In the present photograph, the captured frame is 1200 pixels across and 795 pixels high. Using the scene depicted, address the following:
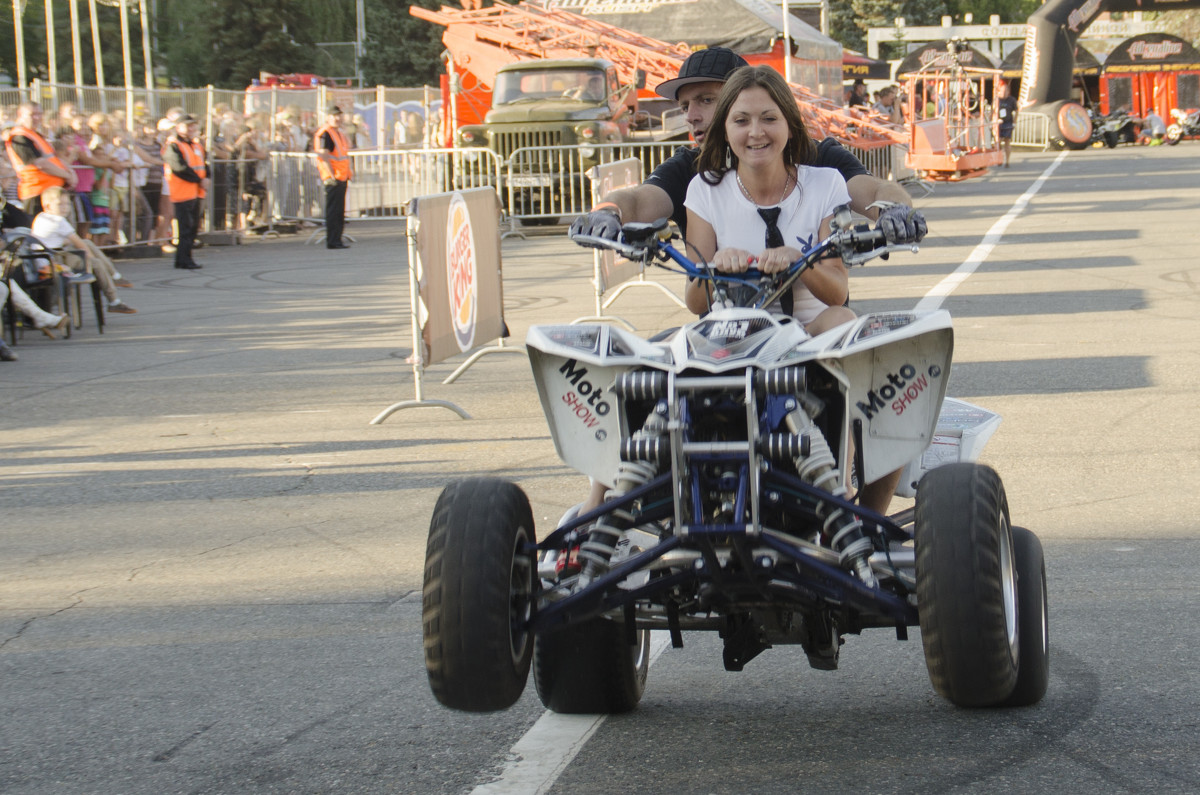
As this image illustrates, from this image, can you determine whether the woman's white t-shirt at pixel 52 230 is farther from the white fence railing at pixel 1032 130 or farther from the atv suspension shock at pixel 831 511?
the white fence railing at pixel 1032 130

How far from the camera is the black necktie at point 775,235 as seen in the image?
4.59 metres

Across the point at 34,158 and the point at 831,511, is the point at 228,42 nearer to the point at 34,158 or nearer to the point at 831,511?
the point at 34,158

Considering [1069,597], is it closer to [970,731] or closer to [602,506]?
[970,731]

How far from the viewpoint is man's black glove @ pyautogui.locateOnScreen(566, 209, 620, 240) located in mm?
4336

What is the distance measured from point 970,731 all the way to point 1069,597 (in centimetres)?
146

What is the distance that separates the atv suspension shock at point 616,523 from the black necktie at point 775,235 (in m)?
0.85

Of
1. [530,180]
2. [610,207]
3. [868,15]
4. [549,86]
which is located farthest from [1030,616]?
[868,15]

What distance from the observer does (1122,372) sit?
1033 cm

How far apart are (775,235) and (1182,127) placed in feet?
176

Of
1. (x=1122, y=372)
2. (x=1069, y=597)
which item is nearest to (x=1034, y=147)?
(x=1122, y=372)

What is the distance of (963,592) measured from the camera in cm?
356

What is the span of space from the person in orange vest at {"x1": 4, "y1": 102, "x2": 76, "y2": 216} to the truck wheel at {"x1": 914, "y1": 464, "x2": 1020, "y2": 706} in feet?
49.5

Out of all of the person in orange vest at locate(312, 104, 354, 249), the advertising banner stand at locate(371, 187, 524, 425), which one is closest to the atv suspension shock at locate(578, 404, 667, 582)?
the advertising banner stand at locate(371, 187, 524, 425)

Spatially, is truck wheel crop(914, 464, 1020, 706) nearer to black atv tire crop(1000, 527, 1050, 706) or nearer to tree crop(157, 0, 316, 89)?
black atv tire crop(1000, 527, 1050, 706)
